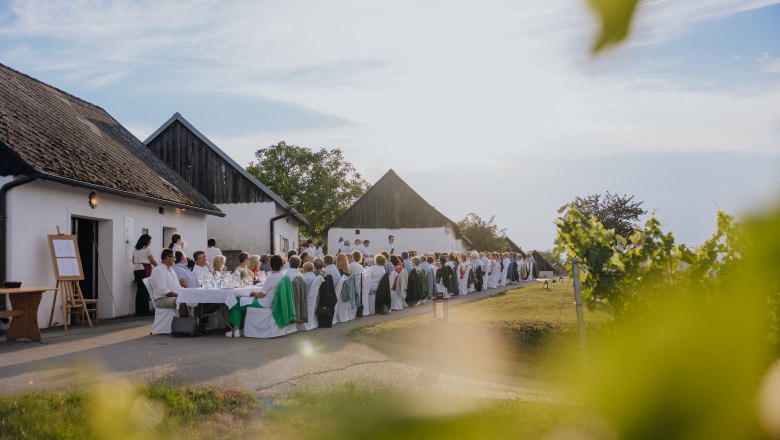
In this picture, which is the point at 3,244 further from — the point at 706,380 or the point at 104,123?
the point at 706,380

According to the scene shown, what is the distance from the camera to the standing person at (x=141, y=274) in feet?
54.3

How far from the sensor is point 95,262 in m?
16.4

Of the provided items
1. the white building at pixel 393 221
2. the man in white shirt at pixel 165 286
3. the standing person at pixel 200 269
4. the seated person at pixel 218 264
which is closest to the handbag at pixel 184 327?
the man in white shirt at pixel 165 286

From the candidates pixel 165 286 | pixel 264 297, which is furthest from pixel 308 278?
pixel 165 286

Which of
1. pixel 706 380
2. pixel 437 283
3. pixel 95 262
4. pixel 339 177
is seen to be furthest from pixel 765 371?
pixel 339 177

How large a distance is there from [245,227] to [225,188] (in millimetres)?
1921

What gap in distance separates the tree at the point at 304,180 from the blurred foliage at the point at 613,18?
58.4 meters

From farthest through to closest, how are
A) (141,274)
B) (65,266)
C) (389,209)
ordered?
(389,209) < (141,274) < (65,266)

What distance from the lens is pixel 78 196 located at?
1482 centimetres

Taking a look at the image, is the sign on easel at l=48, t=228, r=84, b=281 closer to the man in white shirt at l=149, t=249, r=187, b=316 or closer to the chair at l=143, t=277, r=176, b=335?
the man in white shirt at l=149, t=249, r=187, b=316

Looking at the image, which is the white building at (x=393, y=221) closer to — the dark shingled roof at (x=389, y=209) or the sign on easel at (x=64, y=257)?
the dark shingled roof at (x=389, y=209)

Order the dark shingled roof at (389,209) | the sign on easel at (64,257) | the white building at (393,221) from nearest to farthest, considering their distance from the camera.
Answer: the sign on easel at (64,257) → the white building at (393,221) → the dark shingled roof at (389,209)

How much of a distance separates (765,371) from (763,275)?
353 mm

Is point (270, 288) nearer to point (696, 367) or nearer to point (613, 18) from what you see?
point (696, 367)
